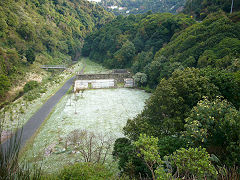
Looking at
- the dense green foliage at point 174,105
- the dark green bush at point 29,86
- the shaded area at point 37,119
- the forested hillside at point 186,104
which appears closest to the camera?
the forested hillside at point 186,104

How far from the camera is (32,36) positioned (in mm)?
51719

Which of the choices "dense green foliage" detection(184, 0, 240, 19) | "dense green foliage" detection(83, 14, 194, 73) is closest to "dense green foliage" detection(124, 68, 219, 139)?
"dense green foliage" detection(83, 14, 194, 73)

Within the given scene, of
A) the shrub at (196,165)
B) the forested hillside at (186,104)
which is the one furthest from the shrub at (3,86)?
the shrub at (196,165)

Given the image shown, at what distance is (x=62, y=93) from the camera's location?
3869cm

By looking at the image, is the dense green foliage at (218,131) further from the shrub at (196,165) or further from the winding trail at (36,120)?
the winding trail at (36,120)

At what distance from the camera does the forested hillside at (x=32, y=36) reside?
1537 inches

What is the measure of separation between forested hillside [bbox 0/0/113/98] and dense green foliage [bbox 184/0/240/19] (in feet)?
159

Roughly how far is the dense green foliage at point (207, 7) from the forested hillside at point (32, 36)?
48.5 m

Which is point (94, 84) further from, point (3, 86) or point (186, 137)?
point (186, 137)

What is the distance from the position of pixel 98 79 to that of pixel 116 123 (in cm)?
2326

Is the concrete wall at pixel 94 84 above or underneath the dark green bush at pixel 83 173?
above

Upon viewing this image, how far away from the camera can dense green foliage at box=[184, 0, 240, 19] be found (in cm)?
4203

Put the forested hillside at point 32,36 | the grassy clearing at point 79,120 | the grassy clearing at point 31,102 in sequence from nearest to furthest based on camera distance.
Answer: the grassy clearing at point 79,120 < the grassy clearing at point 31,102 < the forested hillside at point 32,36

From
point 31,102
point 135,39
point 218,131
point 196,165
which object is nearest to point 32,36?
point 31,102
